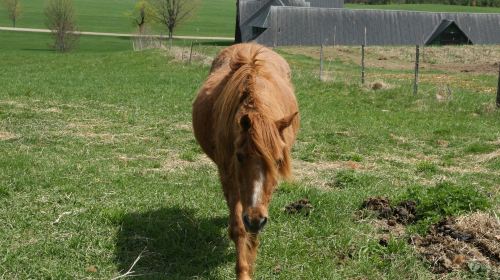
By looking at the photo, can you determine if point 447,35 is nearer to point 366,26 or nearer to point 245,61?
point 366,26

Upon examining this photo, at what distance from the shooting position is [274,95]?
205 inches

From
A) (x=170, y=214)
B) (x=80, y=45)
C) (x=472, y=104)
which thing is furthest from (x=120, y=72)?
(x=80, y=45)

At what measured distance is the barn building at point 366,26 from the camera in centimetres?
5416

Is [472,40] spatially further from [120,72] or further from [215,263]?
[215,263]

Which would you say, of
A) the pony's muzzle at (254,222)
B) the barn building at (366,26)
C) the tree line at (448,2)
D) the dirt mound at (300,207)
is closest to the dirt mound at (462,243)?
the dirt mound at (300,207)

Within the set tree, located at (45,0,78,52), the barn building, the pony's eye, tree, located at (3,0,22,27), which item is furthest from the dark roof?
tree, located at (3,0,22,27)

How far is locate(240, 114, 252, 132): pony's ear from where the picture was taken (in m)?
4.39

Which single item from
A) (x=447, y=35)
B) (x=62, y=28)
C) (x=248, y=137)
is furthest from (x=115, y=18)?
(x=248, y=137)

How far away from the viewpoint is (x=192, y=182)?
840 centimetres

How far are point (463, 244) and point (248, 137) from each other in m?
2.59

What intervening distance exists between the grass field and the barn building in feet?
124

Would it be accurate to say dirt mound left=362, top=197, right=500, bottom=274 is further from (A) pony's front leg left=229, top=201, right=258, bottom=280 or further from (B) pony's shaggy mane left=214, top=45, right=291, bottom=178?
(B) pony's shaggy mane left=214, top=45, right=291, bottom=178

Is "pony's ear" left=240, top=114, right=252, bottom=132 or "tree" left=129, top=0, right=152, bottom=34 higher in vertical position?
"tree" left=129, top=0, right=152, bottom=34

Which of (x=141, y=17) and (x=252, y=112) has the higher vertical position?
(x=141, y=17)
